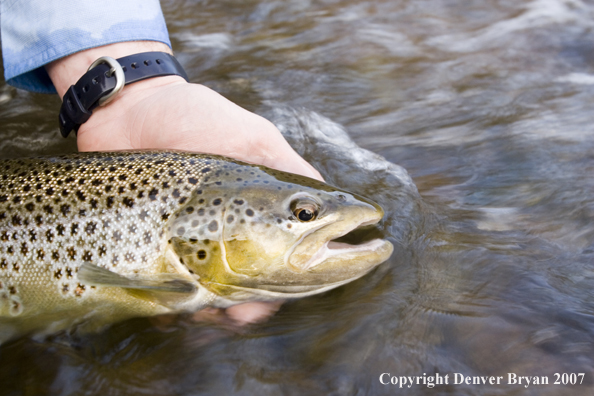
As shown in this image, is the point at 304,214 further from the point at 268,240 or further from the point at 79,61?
the point at 79,61

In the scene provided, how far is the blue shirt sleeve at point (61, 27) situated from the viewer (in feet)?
11.8

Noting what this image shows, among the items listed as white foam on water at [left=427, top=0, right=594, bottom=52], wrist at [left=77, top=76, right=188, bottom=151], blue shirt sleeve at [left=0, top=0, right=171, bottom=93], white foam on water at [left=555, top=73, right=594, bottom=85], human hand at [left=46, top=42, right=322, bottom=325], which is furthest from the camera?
white foam on water at [left=427, top=0, right=594, bottom=52]

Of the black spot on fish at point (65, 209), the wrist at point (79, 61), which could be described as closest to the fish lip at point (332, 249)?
the black spot on fish at point (65, 209)

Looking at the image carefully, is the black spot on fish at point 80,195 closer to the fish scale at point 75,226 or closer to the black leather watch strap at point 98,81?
the fish scale at point 75,226

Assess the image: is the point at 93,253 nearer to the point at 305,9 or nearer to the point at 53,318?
the point at 53,318

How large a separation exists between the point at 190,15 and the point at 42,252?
5.02m

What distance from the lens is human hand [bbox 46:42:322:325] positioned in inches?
123

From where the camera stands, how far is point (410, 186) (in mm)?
3686

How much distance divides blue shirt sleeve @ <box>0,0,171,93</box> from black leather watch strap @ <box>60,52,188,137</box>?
22 cm

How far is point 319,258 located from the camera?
8.30 feet

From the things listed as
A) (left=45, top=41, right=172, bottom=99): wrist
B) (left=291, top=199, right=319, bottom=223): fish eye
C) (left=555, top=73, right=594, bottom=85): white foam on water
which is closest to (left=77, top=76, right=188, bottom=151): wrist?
(left=45, top=41, right=172, bottom=99): wrist

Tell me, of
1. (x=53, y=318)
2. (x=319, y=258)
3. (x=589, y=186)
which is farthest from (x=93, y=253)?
(x=589, y=186)

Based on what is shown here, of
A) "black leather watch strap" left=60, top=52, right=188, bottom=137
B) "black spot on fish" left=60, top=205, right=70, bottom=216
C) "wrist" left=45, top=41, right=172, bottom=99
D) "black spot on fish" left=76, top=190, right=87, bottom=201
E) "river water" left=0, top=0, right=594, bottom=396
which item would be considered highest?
"wrist" left=45, top=41, right=172, bottom=99

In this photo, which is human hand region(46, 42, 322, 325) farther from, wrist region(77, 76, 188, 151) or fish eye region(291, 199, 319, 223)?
fish eye region(291, 199, 319, 223)
